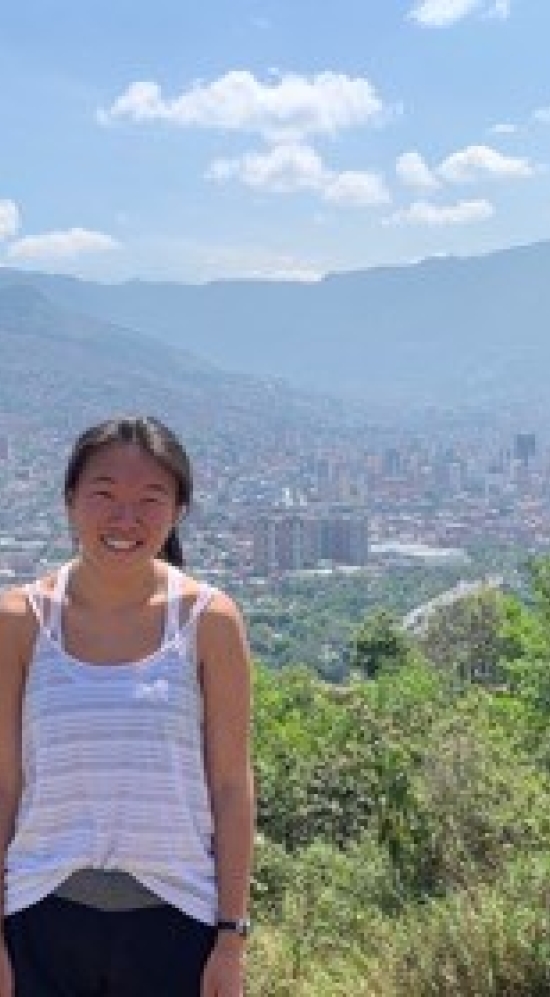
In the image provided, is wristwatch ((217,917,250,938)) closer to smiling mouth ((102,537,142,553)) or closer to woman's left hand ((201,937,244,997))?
woman's left hand ((201,937,244,997))

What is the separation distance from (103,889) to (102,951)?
79 millimetres

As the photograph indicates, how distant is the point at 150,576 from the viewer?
2098 millimetres

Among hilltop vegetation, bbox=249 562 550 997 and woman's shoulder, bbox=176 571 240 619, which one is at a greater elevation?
woman's shoulder, bbox=176 571 240 619

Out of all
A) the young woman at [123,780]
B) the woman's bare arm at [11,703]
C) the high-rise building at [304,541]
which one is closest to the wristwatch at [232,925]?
the young woman at [123,780]

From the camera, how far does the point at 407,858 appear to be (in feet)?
19.8

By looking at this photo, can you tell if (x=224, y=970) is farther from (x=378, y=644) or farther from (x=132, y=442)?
(x=378, y=644)

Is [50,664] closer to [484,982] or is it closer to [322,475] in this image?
[484,982]

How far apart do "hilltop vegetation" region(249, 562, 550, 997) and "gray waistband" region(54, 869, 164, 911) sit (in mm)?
1408

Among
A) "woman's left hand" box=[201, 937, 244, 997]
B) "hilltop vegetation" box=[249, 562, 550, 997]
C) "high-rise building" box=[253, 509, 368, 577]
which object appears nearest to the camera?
"woman's left hand" box=[201, 937, 244, 997]

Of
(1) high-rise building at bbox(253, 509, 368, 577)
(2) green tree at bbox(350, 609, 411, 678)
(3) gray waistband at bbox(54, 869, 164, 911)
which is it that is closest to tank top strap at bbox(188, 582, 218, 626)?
(3) gray waistband at bbox(54, 869, 164, 911)

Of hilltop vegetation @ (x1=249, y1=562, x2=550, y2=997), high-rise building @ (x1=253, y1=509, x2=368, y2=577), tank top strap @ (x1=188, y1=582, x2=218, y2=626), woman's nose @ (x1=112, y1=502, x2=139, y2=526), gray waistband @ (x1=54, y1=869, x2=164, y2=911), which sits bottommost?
high-rise building @ (x1=253, y1=509, x2=368, y2=577)

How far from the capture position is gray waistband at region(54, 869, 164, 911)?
6.53 feet

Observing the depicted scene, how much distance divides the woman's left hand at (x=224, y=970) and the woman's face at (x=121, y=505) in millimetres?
517

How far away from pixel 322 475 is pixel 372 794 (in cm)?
13300
